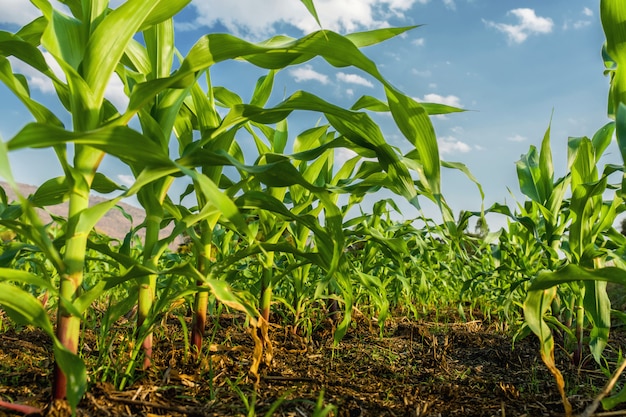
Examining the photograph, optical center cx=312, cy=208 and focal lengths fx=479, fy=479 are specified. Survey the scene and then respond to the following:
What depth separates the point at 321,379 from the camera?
62.2 inches

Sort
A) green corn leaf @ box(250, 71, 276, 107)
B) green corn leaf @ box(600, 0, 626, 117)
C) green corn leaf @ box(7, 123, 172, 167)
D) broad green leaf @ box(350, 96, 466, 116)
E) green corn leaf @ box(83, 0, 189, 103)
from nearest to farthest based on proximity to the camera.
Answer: green corn leaf @ box(7, 123, 172, 167) → green corn leaf @ box(83, 0, 189, 103) → green corn leaf @ box(600, 0, 626, 117) → broad green leaf @ box(350, 96, 466, 116) → green corn leaf @ box(250, 71, 276, 107)

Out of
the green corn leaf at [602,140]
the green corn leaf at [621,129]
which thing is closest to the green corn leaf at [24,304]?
the green corn leaf at [621,129]

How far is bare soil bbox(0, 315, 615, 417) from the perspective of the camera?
4.02 ft

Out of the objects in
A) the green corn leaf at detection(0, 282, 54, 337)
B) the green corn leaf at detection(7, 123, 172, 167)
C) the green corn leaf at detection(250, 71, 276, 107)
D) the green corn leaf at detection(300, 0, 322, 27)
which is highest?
the green corn leaf at detection(250, 71, 276, 107)

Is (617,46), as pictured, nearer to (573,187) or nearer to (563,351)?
(573,187)

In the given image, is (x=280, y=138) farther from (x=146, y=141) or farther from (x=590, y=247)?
(x=590, y=247)

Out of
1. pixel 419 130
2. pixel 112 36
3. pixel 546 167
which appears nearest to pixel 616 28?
pixel 419 130

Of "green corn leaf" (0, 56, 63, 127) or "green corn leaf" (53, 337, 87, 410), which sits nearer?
"green corn leaf" (53, 337, 87, 410)

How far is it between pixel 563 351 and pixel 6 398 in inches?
87.4

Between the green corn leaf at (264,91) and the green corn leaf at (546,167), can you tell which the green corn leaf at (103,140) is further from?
the green corn leaf at (546,167)

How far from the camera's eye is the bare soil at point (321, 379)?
4.02ft

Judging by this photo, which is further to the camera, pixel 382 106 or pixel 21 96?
pixel 382 106

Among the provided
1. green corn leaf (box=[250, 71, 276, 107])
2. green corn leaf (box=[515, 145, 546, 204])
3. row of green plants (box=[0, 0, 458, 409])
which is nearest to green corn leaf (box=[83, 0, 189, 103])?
row of green plants (box=[0, 0, 458, 409])

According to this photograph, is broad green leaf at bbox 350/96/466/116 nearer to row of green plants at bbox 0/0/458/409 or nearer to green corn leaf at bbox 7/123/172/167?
row of green plants at bbox 0/0/458/409
